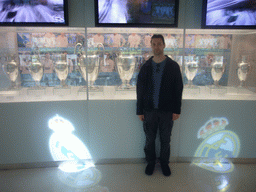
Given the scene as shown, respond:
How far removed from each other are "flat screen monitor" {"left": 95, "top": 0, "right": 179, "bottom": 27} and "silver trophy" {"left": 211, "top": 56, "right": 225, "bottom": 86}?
63 cm

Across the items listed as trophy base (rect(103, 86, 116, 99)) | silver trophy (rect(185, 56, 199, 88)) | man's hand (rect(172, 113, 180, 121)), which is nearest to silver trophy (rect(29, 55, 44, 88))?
trophy base (rect(103, 86, 116, 99))

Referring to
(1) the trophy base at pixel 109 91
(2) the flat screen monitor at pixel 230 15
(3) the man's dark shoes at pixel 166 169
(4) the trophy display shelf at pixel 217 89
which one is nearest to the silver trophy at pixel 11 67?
(1) the trophy base at pixel 109 91

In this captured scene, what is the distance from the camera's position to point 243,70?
2.22 meters

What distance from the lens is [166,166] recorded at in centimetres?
201

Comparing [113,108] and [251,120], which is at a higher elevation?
[113,108]

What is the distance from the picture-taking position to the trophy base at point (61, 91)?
83.4 inches

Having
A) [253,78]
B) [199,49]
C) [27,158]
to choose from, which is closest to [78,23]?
[199,49]

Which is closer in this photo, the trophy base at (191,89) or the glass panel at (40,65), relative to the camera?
the glass panel at (40,65)

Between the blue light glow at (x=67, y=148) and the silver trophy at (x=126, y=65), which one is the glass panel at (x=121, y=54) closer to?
the silver trophy at (x=126, y=65)

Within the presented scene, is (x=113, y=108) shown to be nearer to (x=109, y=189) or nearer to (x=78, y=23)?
(x=109, y=189)

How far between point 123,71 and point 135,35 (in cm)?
37

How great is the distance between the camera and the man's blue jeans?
1.89 m

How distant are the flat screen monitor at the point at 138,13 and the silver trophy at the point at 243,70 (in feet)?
2.82

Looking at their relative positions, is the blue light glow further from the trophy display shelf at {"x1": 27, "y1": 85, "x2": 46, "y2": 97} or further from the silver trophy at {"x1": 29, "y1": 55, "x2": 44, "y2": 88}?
the silver trophy at {"x1": 29, "y1": 55, "x2": 44, "y2": 88}
